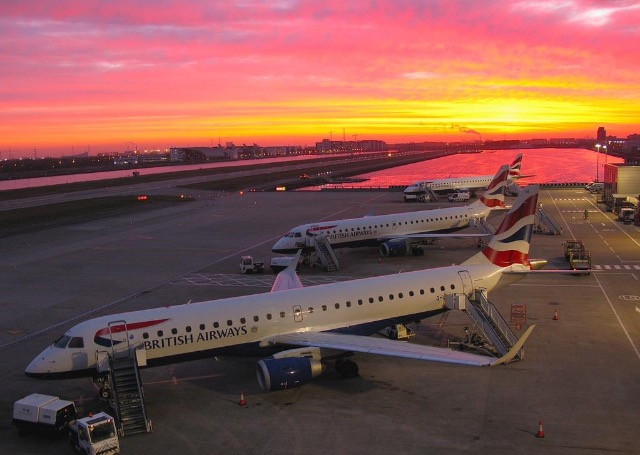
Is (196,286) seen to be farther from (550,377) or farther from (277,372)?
(550,377)

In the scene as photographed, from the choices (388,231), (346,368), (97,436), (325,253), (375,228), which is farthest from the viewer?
(388,231)

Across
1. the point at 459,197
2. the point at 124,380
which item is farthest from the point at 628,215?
the point at 124,380

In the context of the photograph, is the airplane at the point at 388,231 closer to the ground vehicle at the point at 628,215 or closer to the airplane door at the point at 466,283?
the ground vehicle at the point at 628,215

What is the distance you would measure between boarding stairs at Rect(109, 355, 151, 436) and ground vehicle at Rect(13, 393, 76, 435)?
6.29 ft

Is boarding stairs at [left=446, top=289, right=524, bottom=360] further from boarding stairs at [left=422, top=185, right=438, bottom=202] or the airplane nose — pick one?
boarding stairs at [left=422, top=185, right=438, bottom=202]

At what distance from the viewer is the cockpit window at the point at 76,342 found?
83.5 ft

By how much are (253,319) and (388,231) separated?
33.5m

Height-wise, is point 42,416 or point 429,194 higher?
point 429,194

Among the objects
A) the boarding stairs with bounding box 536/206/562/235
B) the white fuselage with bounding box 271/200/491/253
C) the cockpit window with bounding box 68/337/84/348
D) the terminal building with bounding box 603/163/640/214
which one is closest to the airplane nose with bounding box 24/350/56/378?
the cockpit window with bounding box 68/337/84/348

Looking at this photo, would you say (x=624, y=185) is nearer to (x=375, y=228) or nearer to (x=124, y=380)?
(x=375, y=228)

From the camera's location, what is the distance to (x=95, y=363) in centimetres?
2542

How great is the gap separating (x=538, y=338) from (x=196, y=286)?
26.7 m

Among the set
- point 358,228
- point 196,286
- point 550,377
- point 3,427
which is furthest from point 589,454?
point 358,228

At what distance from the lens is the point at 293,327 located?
91.4ft
